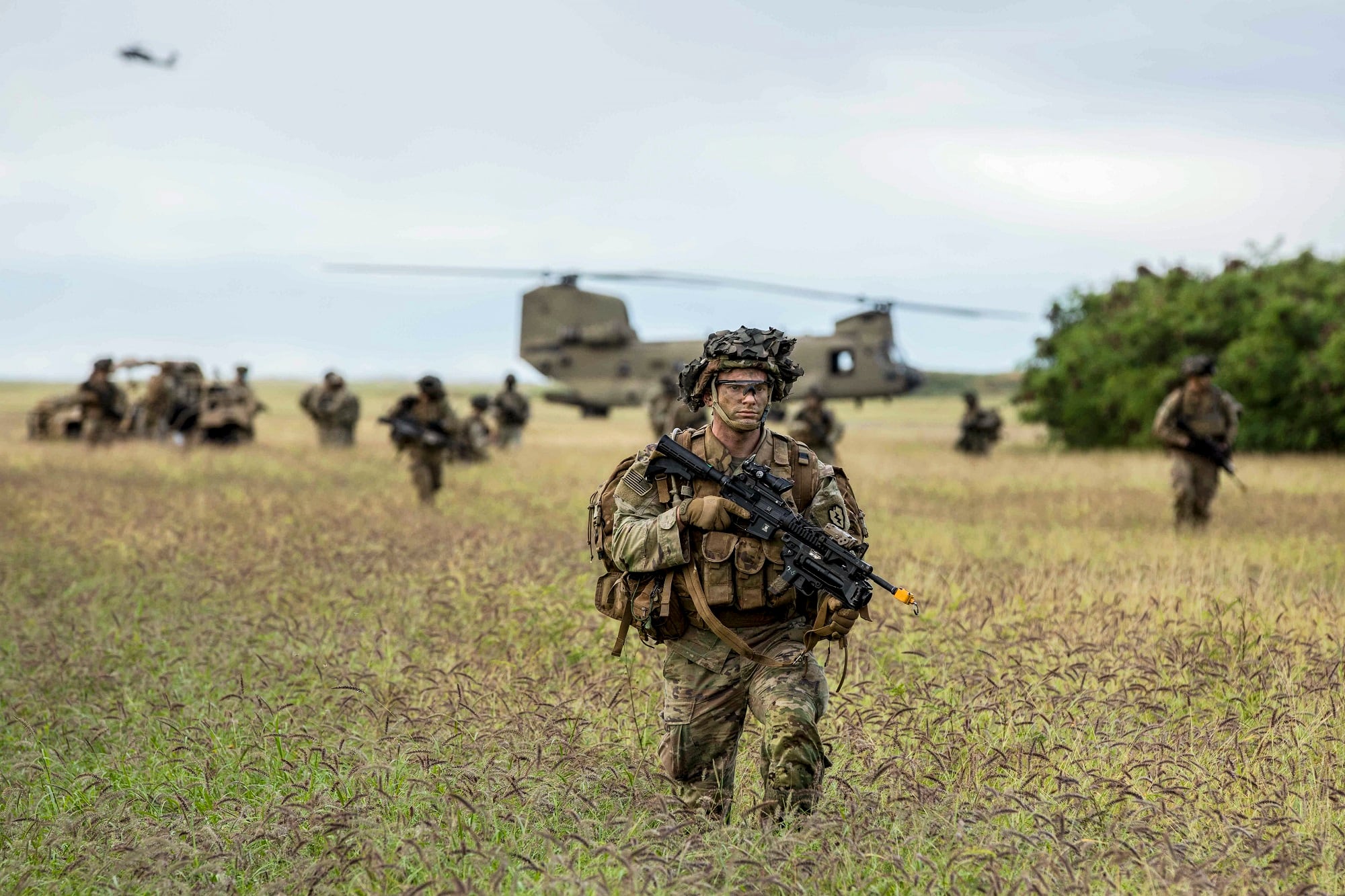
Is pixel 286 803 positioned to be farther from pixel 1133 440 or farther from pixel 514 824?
pixel 1133 440

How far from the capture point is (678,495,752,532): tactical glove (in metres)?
4.65

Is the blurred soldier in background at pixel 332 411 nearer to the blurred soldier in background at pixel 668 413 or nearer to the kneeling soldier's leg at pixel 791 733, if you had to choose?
the blurred soldier in background at pixel 668 413

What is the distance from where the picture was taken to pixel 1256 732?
5801 mm

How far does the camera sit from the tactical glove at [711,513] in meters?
4.65

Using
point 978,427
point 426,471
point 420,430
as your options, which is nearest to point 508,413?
point 978,427

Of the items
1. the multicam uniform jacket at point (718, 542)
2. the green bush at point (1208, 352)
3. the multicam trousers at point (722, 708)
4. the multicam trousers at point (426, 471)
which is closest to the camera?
the multicam trousers at point (722, 708)

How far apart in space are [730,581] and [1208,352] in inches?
1129

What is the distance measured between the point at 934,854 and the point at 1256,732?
7.35 feet

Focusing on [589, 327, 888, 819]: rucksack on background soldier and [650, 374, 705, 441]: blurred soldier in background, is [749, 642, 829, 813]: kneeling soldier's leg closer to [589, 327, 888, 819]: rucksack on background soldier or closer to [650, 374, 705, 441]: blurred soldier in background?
[589, 327, 888, 819]: rucksack on background soldier

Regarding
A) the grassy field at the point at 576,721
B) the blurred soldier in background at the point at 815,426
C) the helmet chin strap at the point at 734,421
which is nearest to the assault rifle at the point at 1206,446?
the grassy field at the point at 576,721

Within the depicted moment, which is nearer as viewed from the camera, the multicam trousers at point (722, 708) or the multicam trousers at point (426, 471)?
the multicam trousers at point (722, 708)

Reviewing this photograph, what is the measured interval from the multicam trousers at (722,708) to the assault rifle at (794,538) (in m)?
0.30

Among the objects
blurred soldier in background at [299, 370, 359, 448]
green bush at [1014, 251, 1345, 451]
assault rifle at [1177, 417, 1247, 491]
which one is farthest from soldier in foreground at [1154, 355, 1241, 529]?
blurred soldier in background at [299, 370, 359, 448]

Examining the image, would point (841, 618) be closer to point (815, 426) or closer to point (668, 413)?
point (815, 426)
